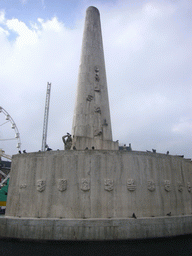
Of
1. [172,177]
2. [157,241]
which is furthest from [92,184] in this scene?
[172,177]

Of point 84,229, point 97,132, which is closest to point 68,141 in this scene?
point 97,132

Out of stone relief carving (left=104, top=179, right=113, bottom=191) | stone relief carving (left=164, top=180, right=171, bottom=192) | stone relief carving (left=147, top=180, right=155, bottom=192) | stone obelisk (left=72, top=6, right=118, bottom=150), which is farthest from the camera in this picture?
stone obelisk (left=72, top=6, right=118, bottom=150)

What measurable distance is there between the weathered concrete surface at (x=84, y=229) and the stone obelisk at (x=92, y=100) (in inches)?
172

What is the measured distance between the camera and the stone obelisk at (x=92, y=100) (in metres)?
12.3

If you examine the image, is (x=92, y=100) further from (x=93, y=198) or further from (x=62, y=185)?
(x=93, y=198)

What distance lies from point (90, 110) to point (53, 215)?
620cm

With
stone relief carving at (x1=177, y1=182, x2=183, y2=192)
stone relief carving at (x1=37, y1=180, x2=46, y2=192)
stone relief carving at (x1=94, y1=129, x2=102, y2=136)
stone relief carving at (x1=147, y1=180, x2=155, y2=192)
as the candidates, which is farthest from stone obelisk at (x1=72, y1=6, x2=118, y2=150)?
stone relief carving at (x1=177, y1=182, x2=183, y2=192)

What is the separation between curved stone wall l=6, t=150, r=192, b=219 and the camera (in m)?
8.68

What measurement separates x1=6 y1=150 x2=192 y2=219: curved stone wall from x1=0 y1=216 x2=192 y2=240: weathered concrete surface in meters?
0.48

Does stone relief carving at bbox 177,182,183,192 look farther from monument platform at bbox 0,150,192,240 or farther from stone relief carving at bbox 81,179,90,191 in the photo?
stone relief carving at bbox 81,179,90,191

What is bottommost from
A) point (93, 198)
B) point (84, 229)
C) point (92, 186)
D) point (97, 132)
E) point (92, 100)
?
point (84, 229)

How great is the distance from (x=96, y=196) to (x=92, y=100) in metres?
6.08

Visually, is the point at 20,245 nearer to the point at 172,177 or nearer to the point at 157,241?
the point at 157,241

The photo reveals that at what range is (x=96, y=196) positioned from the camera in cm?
873
